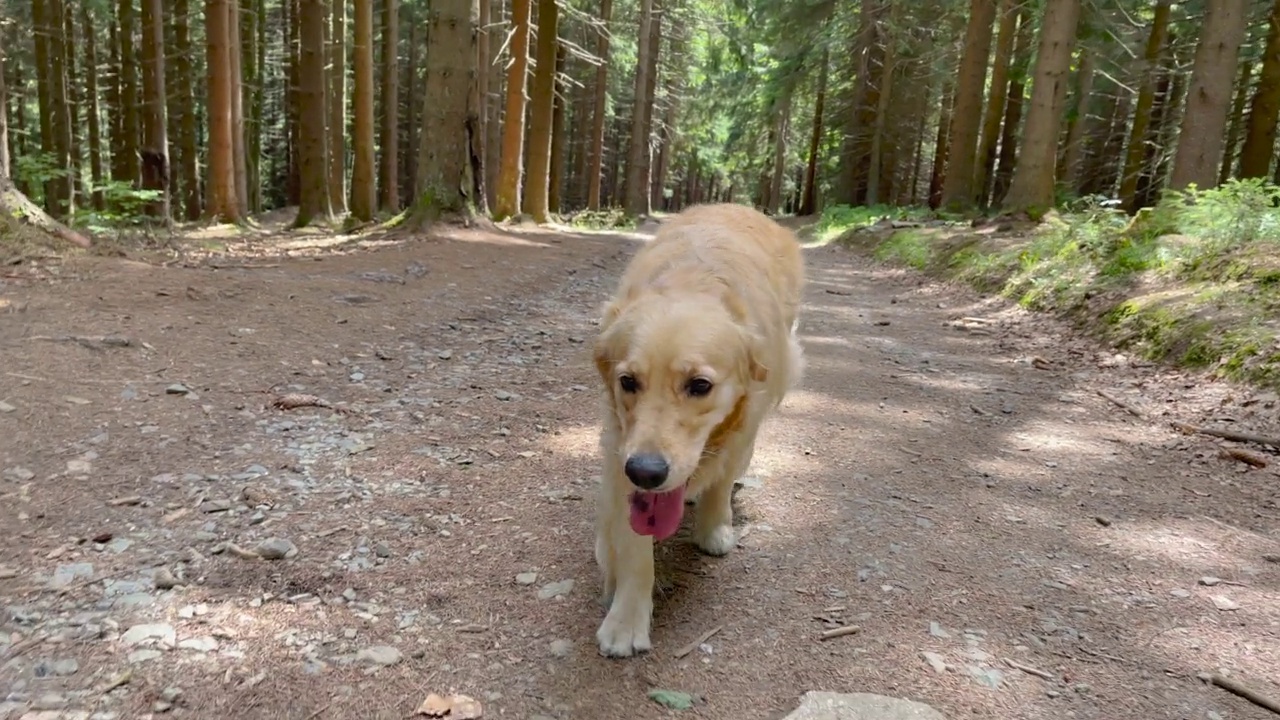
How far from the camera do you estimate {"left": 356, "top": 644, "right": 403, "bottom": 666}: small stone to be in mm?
2525

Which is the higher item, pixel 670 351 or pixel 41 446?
pixel 670 351

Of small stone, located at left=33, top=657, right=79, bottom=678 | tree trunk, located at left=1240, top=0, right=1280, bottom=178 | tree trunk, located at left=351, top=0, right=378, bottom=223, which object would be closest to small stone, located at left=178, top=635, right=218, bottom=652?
small stone, located at left=33, top=657, right=79, bottom=678

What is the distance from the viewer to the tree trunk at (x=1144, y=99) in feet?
54.8

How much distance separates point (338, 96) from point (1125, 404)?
20568 mm

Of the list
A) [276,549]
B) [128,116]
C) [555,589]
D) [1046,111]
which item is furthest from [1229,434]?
[128,116]

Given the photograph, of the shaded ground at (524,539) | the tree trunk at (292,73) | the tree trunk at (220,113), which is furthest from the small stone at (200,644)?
the tree trunk at (292,73)

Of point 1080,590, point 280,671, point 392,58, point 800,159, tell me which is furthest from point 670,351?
point 800,159

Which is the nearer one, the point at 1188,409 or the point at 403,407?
the point at 403,407

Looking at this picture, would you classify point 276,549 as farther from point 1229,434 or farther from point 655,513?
point 1229,434

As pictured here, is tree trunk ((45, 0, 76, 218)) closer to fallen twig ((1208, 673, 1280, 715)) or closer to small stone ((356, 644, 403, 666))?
small stone ((356, 644, 403, 666))

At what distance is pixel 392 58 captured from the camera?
20.7 m

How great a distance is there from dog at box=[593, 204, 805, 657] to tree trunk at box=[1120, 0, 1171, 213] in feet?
54.5

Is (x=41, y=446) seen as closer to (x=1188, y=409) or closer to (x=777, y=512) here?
(x=777, y=512)

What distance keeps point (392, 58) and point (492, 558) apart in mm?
20768
